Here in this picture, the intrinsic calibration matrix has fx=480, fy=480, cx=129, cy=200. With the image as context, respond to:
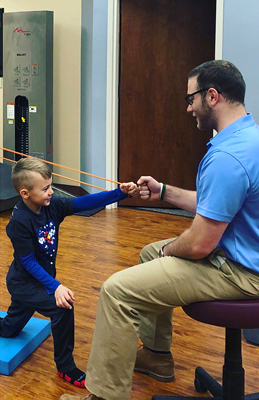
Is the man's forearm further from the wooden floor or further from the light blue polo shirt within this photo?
the wooden floor

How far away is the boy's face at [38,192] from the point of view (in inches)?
70.9

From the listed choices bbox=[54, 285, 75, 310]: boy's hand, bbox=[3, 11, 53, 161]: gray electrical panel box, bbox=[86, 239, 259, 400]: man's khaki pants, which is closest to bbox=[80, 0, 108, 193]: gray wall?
bbox=[3, 11, 53, 161]: gray electrical panel box

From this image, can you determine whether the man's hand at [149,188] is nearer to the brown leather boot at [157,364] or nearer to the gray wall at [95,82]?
the brown leather boot at [157,364]

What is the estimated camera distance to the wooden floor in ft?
6.06

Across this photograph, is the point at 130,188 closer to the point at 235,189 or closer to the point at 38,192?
the point at 38,192

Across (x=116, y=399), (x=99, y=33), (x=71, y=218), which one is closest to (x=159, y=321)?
(x=116, y=399)

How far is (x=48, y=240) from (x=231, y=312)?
0.77 m

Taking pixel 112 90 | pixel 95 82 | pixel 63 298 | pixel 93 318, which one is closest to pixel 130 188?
pixel 63 298

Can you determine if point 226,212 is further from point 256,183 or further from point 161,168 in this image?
point 161,168

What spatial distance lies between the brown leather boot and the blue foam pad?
469 mm

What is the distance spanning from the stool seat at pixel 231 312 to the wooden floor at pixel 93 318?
531 mm

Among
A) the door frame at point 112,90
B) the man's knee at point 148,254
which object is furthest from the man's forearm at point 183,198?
the door frame at point 112,90

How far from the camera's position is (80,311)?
2.47 meters

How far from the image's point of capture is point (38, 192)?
180 cm
